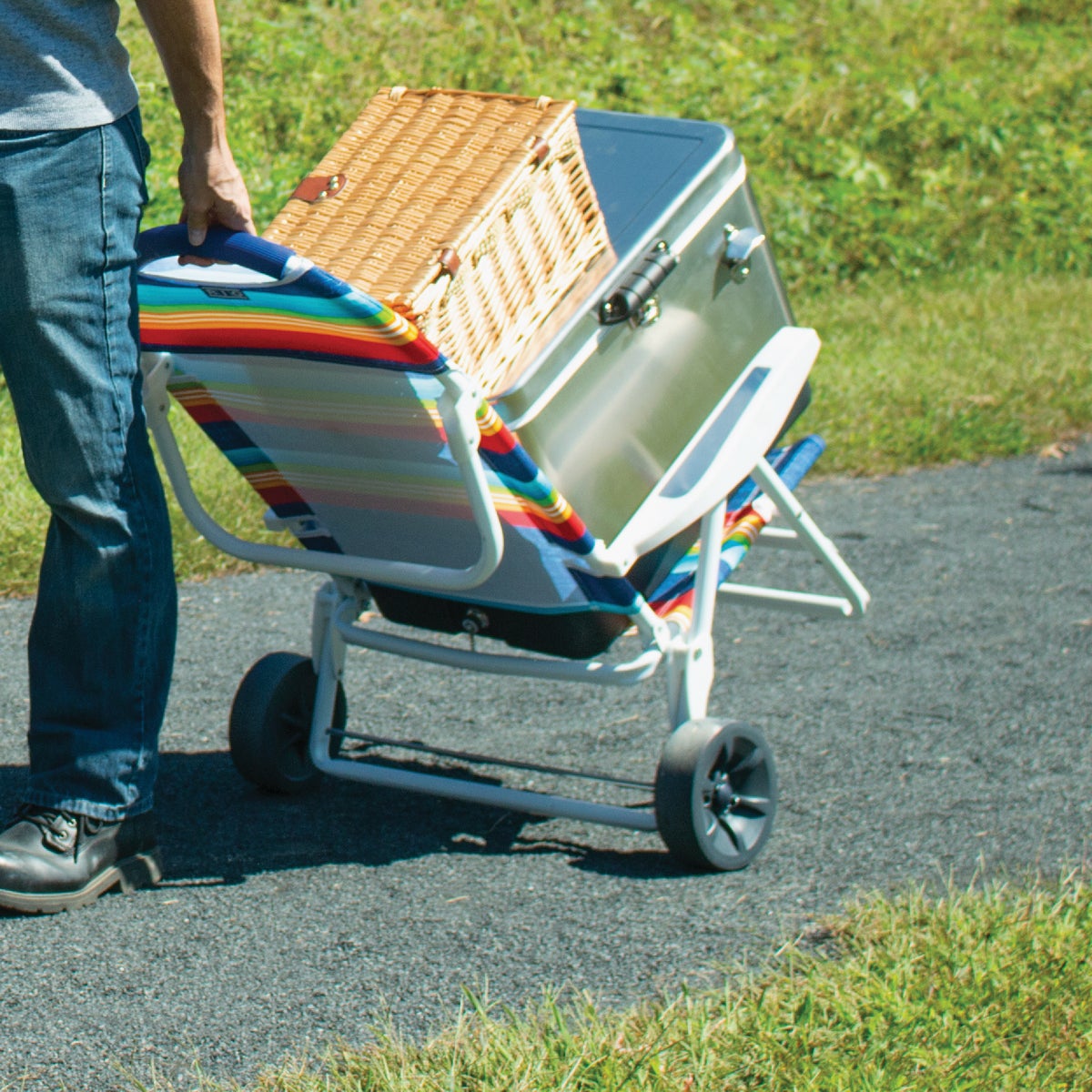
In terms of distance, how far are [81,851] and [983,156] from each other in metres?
7.31

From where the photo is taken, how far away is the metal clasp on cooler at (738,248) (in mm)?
3076

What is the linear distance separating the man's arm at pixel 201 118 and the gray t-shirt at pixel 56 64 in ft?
0.27

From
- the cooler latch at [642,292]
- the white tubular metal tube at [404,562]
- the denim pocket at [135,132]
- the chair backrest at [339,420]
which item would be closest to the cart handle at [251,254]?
the chair backrest at [339,420]

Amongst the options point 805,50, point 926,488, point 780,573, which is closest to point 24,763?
point 780,573

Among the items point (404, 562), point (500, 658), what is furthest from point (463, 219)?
point (500, 658)

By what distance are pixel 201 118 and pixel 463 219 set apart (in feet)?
1.43

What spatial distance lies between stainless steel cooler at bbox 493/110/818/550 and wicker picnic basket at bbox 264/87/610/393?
0.22ft

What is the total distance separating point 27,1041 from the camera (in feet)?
7.62

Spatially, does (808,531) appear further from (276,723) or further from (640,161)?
(276,723)

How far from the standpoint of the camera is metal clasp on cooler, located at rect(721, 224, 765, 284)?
10.1 ft

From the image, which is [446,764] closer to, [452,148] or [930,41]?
[452,148]

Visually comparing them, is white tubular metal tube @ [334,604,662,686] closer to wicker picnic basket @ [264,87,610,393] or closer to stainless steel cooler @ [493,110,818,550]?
stainless steel cooler @ [493,110,818,550]

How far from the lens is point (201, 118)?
248cm

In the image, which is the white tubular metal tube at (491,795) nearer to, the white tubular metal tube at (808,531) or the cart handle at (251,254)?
the white tubular metal tube at (808,531)
